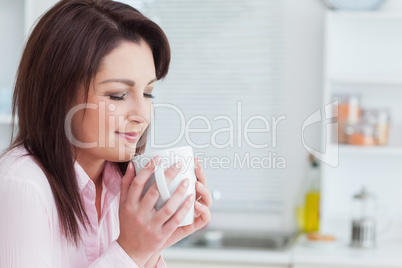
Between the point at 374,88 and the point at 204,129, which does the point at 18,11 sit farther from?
the point at 374,88

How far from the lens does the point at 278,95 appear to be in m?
2.98

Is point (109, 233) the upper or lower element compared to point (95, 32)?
lower

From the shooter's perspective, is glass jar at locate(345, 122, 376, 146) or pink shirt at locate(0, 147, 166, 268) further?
glass jar at locate(345, 122, 376, 146)

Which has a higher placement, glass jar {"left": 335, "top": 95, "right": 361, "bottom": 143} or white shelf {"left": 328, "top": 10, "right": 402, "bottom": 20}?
white shelf {"left": 328, "top": 10, "right": 402, "bottom": 20}

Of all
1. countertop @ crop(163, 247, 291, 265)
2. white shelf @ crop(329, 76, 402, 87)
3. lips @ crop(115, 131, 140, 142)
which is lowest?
countertop @ crop(163, 247, 291, 265)

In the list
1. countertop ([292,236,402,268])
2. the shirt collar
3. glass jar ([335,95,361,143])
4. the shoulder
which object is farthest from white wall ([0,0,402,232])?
the shoulder

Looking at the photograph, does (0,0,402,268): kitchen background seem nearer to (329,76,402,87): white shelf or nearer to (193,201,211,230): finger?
(329,76,402,87): white shelf

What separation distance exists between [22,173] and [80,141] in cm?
15

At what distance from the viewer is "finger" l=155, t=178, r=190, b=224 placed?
99 cm

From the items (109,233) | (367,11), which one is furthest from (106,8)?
(367,11)

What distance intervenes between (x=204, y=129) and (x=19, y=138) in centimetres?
200

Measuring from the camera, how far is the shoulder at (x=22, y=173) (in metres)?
0.95

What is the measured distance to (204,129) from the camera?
3.04 metres

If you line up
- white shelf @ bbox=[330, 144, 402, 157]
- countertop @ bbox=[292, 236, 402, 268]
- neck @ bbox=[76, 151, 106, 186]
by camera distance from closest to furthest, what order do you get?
1. neck @ bbox=[76, 151, 106, 186]
2. countertop @ bbox=[292, 236, 402, 268]
3. white shelf @ bbox=[330, 144, 402, 157]
